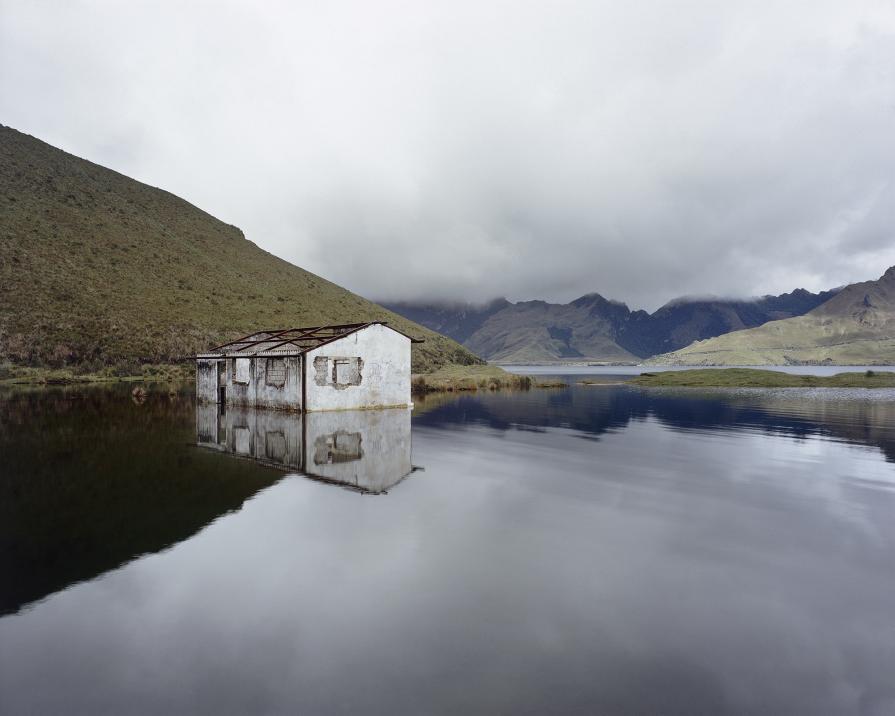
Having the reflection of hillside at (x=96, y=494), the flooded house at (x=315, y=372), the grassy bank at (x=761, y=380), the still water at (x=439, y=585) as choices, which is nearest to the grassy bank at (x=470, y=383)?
the grassy bank at (x=761, y=380)

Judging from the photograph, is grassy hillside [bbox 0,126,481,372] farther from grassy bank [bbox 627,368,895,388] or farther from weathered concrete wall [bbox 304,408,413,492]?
weathered concrete wall [bbox 304,408,413,492]

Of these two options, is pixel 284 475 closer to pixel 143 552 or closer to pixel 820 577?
pixel 143 552

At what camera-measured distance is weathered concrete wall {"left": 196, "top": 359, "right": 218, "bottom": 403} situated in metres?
36.5

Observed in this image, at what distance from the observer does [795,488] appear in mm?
14414

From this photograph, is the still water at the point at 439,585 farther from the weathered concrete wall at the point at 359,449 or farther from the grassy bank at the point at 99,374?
the grassy bank at the point at 99,374

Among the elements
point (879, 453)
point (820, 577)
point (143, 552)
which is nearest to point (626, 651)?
point (820, 577)

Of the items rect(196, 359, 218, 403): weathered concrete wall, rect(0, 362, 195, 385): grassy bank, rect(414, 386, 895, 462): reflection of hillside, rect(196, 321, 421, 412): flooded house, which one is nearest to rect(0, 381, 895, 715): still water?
rect(414, 386, 895, 462): reflection of hillside

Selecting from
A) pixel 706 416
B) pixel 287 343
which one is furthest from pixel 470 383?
pixel 287 343

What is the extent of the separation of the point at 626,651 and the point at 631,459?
13766mm

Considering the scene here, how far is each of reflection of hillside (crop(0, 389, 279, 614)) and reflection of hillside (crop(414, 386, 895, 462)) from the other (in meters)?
14.0

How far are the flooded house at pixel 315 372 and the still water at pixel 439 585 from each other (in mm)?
13116

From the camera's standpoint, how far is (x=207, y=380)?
37.0 m

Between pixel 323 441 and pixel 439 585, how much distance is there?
13958 millimetres

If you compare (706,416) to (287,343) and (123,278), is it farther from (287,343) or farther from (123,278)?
(123,278)
